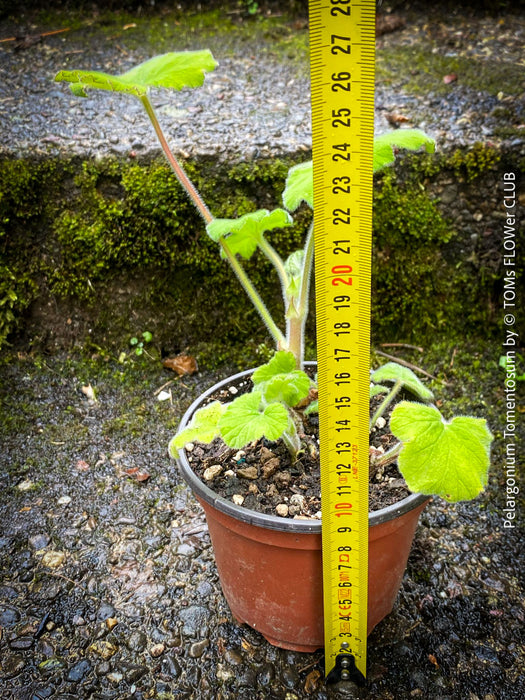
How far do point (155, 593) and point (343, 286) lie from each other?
39.5 inches

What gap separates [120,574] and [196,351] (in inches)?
34.0

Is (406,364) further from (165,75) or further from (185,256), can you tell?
(165,75)

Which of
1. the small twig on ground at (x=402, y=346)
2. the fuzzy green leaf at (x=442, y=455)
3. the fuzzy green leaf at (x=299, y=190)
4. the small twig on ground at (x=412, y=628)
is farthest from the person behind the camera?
the small twig on ground at (x=402, y=346)

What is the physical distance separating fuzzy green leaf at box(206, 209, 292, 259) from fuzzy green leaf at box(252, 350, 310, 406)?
0.89 feet

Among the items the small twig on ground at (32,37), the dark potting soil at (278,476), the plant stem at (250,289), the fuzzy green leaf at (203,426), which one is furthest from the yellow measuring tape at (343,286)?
the small twig on ground at (32,37)

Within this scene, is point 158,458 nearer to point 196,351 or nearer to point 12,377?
point 196,351

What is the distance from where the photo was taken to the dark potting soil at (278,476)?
3.65 ft

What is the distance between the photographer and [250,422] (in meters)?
0.98

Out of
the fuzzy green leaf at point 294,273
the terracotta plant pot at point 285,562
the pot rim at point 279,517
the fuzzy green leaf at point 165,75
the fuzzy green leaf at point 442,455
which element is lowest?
the terracotta plant pot at point 285,562

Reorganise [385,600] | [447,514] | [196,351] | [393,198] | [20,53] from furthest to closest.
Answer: [20,53]
[196,351]
[393,198]
[447,514]
[385,600]

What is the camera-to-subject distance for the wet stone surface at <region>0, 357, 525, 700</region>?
1.19m

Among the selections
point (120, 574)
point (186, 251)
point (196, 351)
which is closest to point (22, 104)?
point (186, 251)

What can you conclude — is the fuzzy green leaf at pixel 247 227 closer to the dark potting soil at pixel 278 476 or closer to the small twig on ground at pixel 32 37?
the dark potting soil at pixel 278 476

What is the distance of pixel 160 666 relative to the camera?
4.02ft
